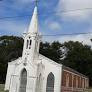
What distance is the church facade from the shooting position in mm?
36875

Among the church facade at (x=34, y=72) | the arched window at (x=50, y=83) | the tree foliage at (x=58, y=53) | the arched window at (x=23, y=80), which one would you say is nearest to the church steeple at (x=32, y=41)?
the church facade at (x=34, y=72)

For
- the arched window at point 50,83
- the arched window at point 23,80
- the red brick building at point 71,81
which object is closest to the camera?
the arched window at point 23,80

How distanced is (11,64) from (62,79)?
11.4 meters

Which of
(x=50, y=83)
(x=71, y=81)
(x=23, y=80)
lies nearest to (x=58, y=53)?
(x=71, y=81)

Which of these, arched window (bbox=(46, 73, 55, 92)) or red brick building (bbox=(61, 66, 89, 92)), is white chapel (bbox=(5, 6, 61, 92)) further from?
red brick building (bbox=(61, 66, 89, 92))

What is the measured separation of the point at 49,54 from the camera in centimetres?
6656

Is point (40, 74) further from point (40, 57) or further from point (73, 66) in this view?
point (73, 66)

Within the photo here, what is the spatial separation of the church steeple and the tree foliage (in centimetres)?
1886

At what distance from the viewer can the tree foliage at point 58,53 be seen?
204ft

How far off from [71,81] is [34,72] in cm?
1219

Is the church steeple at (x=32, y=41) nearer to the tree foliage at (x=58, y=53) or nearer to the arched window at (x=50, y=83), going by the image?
the arched window at (x=50, y=83)

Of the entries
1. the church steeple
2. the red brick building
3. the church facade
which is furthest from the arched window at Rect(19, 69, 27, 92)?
the red brick building

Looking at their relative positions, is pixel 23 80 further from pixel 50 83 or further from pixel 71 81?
pixel 71 81

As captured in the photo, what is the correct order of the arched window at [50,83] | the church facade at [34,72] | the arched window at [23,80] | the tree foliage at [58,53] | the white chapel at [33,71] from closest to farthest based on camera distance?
the white chapel at [33,71]
the church facade at [34,72]
the arched window at [23,80]
the arched window at [50,83]
the tree foliage at [58,53]
